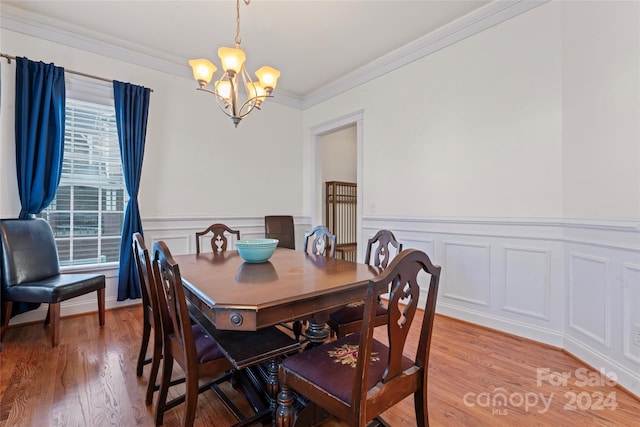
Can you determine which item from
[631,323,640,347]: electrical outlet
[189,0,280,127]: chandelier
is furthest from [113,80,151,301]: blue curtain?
[631,323,640,347]: electrical outlet

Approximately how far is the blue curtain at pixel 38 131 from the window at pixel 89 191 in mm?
205

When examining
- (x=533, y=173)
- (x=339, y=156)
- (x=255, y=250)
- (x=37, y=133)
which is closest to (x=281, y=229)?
(x=339, y=156)

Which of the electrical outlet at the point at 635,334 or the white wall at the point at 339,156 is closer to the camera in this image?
the electrical outlet at the point at 635,334

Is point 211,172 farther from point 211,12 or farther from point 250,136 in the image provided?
point 211,12

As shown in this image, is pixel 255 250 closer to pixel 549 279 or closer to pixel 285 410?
pixel 285 410

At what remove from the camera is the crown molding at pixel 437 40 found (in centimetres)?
252

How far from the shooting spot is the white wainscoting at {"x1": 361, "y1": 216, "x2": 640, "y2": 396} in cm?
182

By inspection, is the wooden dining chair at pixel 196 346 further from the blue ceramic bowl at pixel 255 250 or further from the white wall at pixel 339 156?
the white wall at pixel 339 156

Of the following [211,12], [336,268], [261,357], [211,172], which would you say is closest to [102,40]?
[211,12]

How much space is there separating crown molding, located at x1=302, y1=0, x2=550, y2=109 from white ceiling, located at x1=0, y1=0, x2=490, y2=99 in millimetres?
61

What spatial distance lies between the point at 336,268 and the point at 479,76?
2.30m

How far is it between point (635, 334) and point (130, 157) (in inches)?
172

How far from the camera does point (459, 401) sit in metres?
1.69

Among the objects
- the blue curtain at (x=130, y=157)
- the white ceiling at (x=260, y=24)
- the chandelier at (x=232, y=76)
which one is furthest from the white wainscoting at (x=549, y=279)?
the blue curtain at (x=130, y=157)
